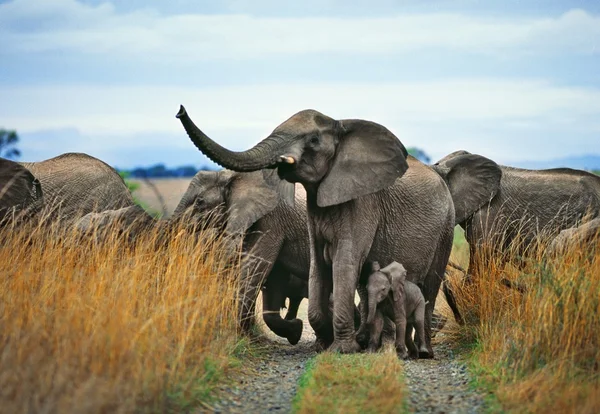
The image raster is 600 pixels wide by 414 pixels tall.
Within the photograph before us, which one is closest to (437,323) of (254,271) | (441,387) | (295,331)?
(295,331)

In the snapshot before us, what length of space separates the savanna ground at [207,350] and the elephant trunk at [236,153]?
119cm

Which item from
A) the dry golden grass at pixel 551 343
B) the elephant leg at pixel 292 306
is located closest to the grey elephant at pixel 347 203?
the dry golden grass at pixel 551 343

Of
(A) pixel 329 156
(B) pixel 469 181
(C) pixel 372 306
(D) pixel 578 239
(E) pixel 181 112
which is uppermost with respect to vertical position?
(E) pixel 181 112

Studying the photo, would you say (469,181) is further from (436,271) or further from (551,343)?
(551,343)

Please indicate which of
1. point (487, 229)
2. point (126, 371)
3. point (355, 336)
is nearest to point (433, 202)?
point (355, 336)

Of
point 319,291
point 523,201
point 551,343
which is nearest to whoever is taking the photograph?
point 551,343

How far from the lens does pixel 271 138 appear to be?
35.5 ft

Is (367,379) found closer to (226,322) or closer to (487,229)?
(226,322)

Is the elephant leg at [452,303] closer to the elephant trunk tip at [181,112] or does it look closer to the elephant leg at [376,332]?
the elephant leg at [376,332]

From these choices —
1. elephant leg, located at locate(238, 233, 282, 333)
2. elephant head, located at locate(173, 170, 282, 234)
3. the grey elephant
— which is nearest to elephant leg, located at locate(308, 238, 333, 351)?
the grey elephant

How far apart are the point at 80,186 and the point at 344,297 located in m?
6.39

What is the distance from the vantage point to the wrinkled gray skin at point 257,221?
42.1ft

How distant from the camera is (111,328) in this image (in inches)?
326

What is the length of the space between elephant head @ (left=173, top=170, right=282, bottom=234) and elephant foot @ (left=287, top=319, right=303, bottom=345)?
47.0 inches
